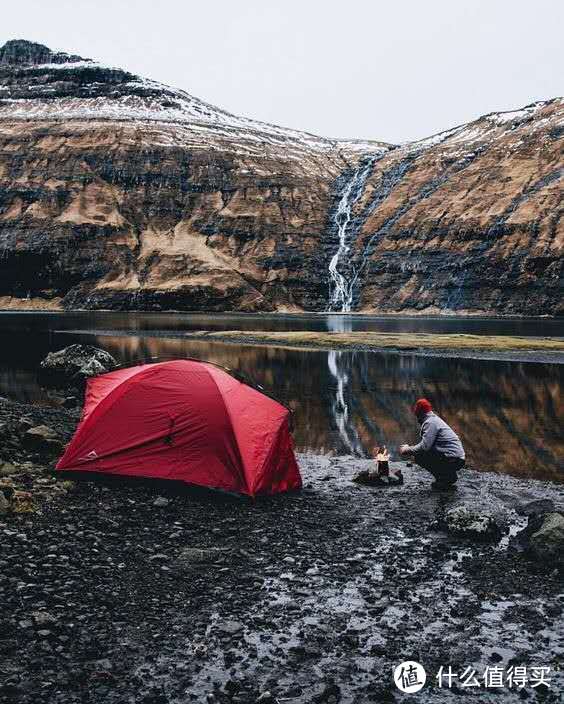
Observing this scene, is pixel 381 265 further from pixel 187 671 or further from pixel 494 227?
pixel 187 671

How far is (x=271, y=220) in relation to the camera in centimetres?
16575

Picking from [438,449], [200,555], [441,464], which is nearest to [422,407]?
[438,449]

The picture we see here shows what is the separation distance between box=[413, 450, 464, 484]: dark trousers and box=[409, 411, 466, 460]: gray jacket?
10 cm

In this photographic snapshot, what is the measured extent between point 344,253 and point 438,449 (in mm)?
147604

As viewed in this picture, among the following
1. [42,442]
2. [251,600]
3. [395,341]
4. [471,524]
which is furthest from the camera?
[395,341]

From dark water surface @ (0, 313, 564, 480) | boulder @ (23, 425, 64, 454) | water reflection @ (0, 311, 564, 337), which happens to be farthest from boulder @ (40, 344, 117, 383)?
water reflection @ (0, 311, 564, 337)

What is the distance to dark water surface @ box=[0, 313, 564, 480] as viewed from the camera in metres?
20.5

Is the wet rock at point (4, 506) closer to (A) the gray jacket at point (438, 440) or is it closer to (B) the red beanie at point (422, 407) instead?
(A) the gray jacket at point (438, 440)

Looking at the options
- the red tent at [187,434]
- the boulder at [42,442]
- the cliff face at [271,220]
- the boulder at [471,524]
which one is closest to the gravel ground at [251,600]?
the boulder at [471,524]

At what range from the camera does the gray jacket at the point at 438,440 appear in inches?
586

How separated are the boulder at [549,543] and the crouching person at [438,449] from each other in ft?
12.6

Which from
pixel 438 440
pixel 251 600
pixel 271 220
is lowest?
pixel 251 600

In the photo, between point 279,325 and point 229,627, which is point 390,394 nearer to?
point 229,627

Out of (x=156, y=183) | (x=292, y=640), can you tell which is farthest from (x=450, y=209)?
(x=292, y=640)
